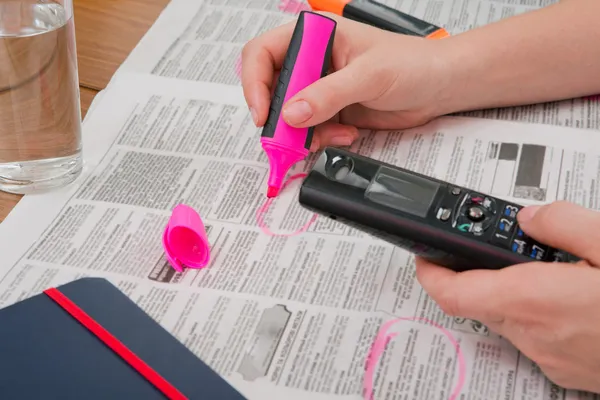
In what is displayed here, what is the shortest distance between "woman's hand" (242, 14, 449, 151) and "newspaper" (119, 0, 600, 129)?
0.07 meters

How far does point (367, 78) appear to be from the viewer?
2.22 ft

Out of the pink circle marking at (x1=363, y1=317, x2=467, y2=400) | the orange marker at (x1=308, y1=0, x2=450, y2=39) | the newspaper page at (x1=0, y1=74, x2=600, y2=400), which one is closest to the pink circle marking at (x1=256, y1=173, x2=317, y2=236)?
the newspaper page at (x1=0, y1=74, x2=600, y2=400)

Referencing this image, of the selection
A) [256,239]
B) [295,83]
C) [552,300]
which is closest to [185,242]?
[256,239]

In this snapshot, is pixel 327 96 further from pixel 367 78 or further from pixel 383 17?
pixel 383 17

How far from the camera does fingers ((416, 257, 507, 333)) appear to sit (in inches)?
19.4

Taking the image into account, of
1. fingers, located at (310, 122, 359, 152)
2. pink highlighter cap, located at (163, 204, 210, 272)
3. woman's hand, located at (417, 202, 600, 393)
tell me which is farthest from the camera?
fingers, located at (310, 122, 359, 152)

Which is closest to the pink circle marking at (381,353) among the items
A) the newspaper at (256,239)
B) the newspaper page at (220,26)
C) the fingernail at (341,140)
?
the newspaper at (256,239)

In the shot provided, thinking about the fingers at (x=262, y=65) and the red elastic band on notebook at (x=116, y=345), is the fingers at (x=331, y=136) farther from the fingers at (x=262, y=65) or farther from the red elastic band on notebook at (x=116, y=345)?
the red elastic band on notebook at (x=116, y=345)

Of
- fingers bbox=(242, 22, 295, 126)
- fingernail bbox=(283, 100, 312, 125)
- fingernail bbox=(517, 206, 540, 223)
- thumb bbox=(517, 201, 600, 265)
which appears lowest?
fingers bbox=(242, 22, 295, 126)

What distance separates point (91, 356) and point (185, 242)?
13 cm

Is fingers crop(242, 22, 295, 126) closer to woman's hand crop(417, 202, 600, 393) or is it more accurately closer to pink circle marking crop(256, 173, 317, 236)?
pink circle marking crop(256, 173, 317, 236)

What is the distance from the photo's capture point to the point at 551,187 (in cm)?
67

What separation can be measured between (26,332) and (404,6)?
596 millimetres

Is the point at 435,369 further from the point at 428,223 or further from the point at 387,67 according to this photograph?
the point at 387,67
